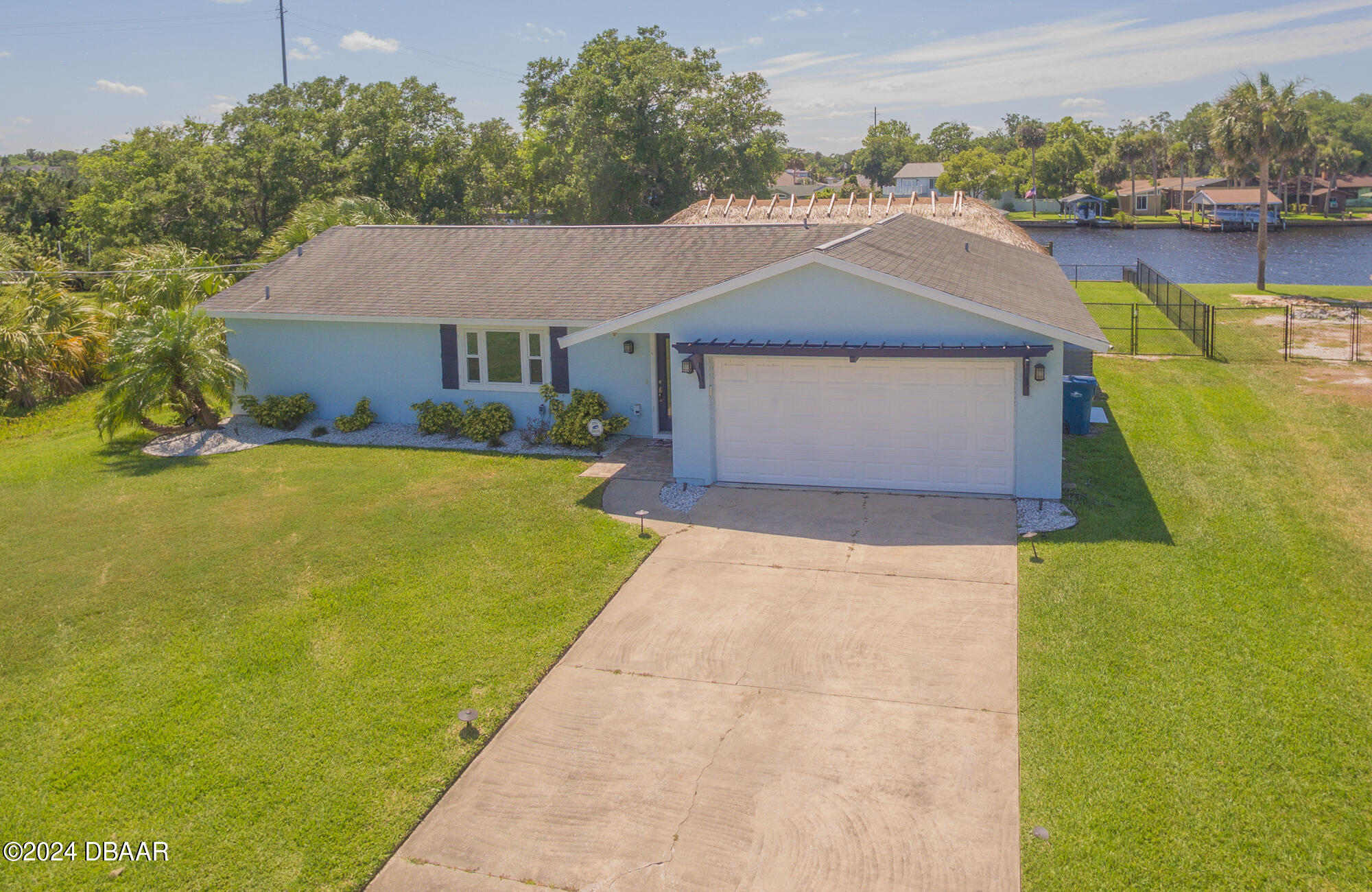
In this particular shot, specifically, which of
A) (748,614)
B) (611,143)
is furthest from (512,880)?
(611,143)

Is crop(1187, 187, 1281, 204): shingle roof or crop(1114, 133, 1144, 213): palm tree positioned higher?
crop(1114, 133, 1144, 213): palm tree

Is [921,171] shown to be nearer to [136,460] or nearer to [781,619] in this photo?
[136,460]

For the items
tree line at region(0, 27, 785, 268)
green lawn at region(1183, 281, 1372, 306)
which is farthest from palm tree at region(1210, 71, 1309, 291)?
tree line at region(0, 27, 785, 268)

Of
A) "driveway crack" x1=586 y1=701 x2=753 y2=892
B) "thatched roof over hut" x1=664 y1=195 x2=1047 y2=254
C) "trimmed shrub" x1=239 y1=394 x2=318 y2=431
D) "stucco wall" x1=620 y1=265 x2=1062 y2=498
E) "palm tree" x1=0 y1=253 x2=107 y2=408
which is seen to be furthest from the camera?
"thatched roof over hut" x1=664 y1=195 x2=1047 y2=254

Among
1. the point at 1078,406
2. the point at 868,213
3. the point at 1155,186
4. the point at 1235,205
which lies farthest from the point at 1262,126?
the point at 1155,186

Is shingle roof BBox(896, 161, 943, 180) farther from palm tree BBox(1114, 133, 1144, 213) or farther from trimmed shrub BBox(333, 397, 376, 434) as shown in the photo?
trimmed shrub BBox(333, 397, 376, 434)

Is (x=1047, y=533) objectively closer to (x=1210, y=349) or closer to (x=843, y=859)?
(x=843, y=859)
